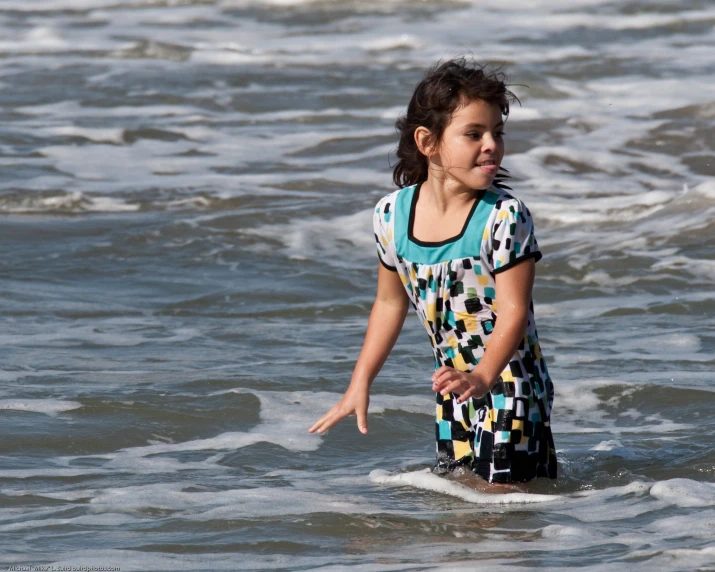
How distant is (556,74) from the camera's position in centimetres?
1398

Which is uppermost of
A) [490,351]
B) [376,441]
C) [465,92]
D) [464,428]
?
[465,92]

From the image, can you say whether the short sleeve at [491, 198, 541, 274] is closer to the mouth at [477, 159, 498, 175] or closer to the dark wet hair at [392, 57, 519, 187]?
the mouth at [477, 159, 498, 175]

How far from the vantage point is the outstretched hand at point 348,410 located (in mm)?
3561

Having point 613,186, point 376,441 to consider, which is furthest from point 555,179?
point 376,441

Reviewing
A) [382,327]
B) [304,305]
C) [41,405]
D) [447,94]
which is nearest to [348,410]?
[382,327]

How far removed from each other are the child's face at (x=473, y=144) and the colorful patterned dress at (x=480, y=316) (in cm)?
9

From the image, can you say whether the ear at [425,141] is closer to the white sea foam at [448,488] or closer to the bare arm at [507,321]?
the bare arm at [507,321]

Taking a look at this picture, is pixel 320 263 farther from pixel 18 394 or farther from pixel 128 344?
pixel 18 394

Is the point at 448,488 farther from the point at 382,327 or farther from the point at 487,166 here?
the point at 487,166

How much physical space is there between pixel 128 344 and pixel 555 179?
16.7ft

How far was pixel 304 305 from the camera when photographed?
6.76 metres

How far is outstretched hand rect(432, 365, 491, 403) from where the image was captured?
3146mm

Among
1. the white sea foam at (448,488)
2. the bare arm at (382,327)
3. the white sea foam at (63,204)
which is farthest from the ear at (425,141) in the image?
the white sea foam at (63,204)

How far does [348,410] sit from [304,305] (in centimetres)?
318
